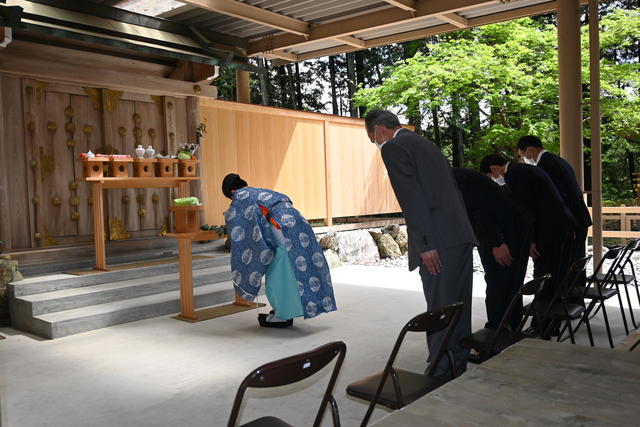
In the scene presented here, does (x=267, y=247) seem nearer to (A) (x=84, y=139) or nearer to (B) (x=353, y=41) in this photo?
(A) (x=84, y=139)

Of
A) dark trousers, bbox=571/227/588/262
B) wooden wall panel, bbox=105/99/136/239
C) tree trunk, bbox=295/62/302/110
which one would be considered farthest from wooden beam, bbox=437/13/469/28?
tree trunk, bbox=295/62/302/110

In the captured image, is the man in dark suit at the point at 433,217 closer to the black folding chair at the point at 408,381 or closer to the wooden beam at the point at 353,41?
the black folding chair at the point at 408,381

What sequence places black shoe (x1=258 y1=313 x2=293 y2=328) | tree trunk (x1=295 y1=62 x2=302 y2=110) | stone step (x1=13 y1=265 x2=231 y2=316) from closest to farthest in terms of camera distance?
black shoe (x1=258 y1=313 x2=293 y2=328), stone step (x1=13 y1=265 x2=231 y2=316), tree trunk (x1=295 y1=62 x2=302 y2=110)

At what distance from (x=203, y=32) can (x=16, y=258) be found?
14.0ft

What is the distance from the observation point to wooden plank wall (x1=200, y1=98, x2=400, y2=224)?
8.91m

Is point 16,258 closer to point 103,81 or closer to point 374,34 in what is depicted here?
point 103,81

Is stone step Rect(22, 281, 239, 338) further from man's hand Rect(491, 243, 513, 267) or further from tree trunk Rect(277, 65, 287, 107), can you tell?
tree trunk Rect(277, 65, 287, 107)

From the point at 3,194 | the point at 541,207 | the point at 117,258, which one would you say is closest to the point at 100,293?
the point at 117,258

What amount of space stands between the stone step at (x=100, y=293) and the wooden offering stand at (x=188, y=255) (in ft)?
2.10

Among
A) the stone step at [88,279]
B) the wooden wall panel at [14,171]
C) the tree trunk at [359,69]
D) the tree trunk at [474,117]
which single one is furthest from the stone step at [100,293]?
the tree trunk at [359,69]

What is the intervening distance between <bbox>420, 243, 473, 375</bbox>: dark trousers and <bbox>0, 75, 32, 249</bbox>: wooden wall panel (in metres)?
5.16

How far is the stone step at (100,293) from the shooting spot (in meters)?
5.57

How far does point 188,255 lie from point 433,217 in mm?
3085

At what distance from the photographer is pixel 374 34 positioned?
8.88m
